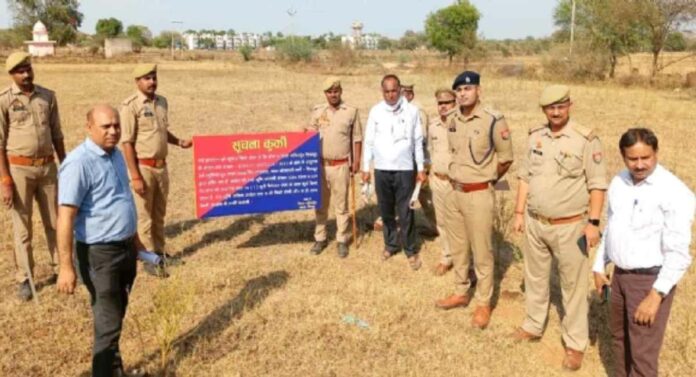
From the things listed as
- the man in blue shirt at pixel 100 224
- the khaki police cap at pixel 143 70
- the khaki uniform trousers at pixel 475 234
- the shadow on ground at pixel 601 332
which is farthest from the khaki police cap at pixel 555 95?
the khaki police cap at pixel 143 70

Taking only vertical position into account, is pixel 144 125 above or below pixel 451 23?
below

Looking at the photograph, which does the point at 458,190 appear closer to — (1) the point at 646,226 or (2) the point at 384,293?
(2) the point at 384,293

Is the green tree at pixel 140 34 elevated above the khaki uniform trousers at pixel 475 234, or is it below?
above

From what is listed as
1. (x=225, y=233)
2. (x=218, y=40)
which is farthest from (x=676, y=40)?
(x=218, y=40)

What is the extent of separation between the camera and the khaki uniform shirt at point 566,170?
354 centimetres

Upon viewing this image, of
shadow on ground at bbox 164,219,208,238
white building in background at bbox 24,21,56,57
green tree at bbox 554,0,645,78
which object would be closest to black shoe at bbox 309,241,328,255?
shadow on ground at bbox 164,219,208,238

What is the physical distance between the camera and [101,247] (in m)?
3.20

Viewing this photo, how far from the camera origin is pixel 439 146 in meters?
5.43

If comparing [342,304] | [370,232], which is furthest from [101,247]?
[370,232]

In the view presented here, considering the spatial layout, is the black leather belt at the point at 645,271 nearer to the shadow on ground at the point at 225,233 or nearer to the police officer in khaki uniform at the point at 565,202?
the police officer in khaki uniform at the point at 565,202

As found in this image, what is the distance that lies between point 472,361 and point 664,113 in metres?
14.2

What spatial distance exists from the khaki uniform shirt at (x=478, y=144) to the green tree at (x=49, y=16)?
245ft

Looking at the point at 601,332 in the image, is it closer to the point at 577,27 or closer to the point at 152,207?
the point at 152,207

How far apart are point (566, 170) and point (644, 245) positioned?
75 centimetres
